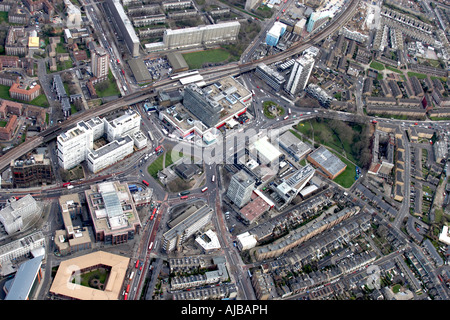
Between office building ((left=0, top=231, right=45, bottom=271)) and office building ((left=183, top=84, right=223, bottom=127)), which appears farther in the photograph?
office building ((left=183, top=84, right=223, bottom=127))

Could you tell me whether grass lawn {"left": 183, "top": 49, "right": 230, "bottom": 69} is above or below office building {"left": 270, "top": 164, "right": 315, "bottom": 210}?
above

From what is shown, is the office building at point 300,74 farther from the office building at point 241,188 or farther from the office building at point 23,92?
the office building at point 23,92

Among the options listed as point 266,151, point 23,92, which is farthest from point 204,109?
point 23,92

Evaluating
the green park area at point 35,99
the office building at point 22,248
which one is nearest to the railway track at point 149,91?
the green park area at point 35,99

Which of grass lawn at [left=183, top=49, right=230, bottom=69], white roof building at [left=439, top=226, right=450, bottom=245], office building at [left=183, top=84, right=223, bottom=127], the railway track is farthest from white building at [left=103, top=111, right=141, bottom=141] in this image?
white roof building at [left=439, top=226, right=450, bottom=245]

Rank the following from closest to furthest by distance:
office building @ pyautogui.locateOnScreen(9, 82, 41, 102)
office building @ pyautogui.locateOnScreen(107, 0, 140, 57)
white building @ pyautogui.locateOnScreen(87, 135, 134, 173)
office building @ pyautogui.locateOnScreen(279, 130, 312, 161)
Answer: white building @ pyautogui.locateOnScreen(87, 135, 134, 173)
office building @ pyautogui.locateOnScreen(9, 82, 41, 102)
office building @ pyautogui.locateOnScreen(279, 130, 312, 161)
office building @ pyautogui.locateOnScreen(107, 0, 140, 57)

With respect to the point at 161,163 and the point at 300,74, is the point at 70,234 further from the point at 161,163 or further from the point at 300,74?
the point at 300,74

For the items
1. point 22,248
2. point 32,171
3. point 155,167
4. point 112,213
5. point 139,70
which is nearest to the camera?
point 22,248

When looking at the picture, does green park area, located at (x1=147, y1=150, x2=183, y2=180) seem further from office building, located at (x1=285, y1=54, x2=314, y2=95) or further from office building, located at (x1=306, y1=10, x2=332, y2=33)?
office building, located at (x1=306, y1=10, x2=332, y2=33)
